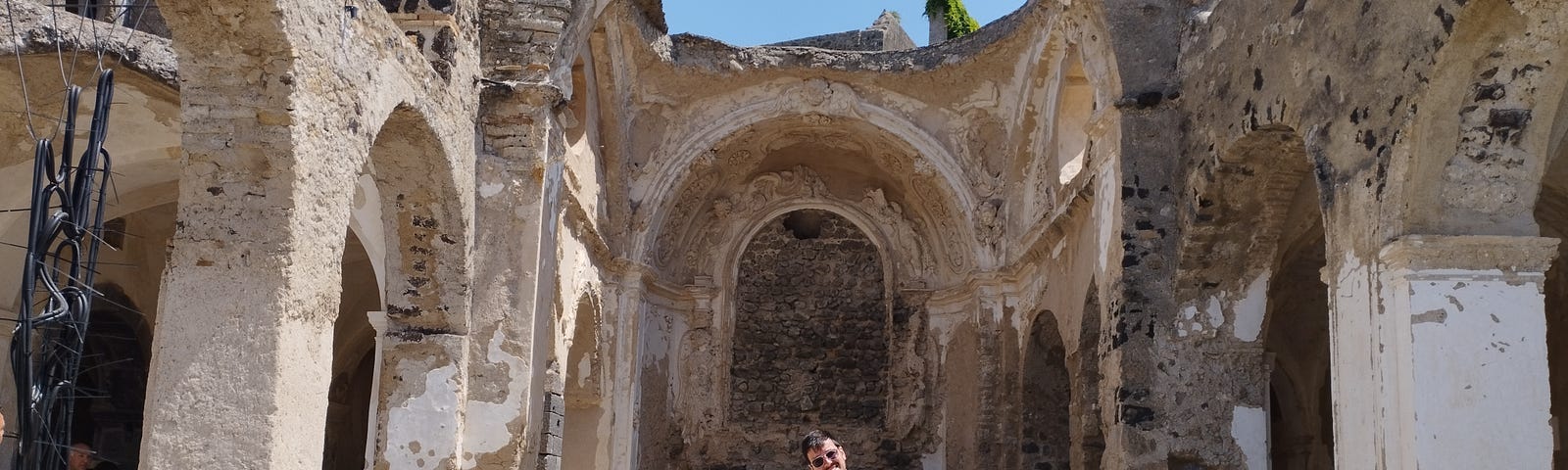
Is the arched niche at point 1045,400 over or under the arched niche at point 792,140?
under

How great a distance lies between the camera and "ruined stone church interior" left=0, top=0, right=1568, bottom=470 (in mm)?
6047

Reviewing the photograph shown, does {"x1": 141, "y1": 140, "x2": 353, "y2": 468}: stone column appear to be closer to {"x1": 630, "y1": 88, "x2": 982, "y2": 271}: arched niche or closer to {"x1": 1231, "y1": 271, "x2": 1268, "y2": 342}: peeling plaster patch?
{"x1": 1231, "y1": 271, "x2": 1268, "y2": 342}: peeling plaster patch

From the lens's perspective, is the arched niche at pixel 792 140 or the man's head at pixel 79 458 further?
the arched niche at pixel 792 140

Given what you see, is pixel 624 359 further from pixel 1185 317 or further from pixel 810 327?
pixel 1185 317

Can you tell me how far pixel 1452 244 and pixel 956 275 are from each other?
745cm

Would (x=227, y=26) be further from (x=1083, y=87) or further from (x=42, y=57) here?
(x=1083, y=87)

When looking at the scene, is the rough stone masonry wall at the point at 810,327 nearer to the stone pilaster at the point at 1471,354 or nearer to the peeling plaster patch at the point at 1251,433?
the peeling plaster patch at the point at 1251,433

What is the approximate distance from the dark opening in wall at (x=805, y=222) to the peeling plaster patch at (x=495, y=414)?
576 centimetres

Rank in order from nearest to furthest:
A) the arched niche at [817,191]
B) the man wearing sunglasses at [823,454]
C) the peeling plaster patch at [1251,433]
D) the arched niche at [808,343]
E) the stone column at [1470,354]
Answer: the man wearing sunglasses at [823,454], the stone column at [1470,354], the peeling plaster patch at [1251,433], the arched niche at [817,191], the arched niche at [808,343]

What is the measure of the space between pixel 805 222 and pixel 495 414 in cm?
598

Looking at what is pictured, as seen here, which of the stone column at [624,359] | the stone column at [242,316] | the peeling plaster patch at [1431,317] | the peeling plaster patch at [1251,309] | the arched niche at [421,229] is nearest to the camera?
the stone column at [242,316]

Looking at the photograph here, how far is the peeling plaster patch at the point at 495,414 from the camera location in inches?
349

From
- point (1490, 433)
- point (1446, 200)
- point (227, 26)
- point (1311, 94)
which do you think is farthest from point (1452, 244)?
point (227, 26)

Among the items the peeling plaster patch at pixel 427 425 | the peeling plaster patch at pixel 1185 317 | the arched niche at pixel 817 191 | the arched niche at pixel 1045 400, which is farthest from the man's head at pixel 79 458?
the arched niche at pixel 1045 400
